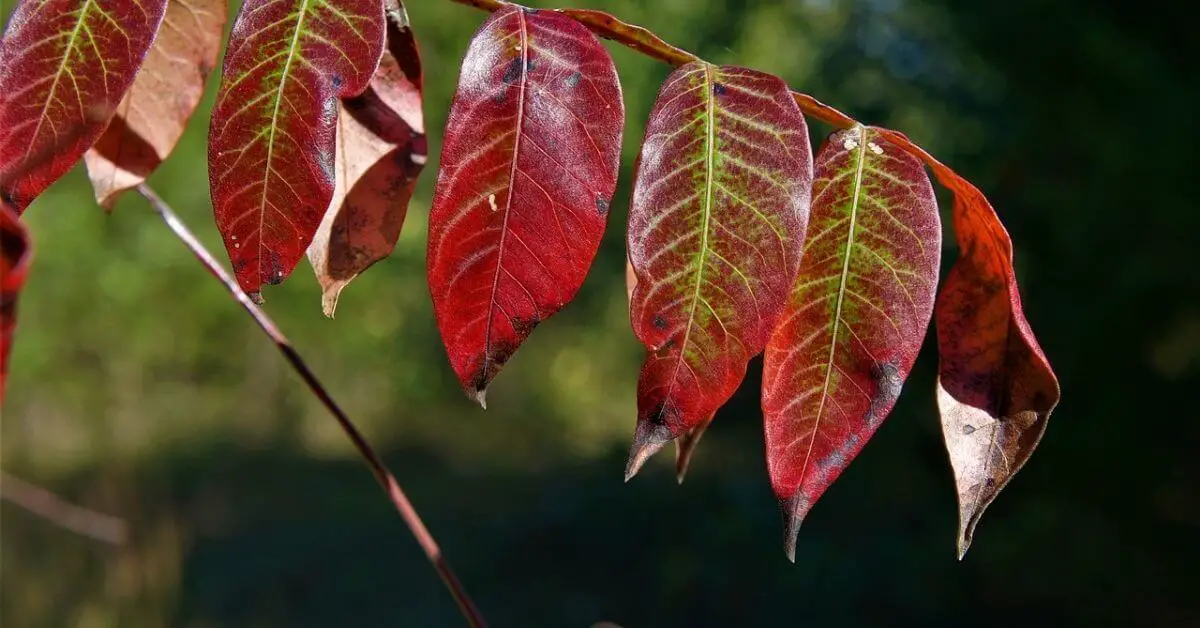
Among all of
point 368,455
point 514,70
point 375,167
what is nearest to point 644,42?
point 514,70

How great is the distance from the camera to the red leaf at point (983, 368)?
44 cm

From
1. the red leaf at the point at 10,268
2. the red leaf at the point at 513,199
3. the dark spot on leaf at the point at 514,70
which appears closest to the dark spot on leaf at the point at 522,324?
the red leaf at the point at 513,199

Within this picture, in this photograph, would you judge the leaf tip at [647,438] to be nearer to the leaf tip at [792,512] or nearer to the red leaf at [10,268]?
the leaf tip at [792,512]

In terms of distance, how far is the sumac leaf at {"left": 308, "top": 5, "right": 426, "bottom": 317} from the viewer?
1.66 feet

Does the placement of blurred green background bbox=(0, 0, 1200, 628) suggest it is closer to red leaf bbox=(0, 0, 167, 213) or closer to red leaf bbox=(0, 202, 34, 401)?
red leaf bbox=(0, 0, 167, 213)

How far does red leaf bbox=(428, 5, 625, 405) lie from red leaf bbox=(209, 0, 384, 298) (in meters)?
0.05

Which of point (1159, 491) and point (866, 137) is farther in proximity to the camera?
point (1159, 491)

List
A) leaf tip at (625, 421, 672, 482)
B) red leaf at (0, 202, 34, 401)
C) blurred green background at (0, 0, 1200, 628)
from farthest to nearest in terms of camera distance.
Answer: blurred green background at (0, 0, 1200, 628) → leaf tip at (625, 421, 672, 482) → red leaf at (0, 202, 34, 401)

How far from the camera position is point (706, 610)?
21.1ft

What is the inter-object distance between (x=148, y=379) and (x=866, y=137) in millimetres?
11786

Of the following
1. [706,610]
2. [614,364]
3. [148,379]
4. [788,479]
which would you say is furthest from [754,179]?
[148,379]

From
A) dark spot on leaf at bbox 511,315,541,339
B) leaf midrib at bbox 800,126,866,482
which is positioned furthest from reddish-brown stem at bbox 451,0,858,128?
dark spot on leaf at bbox 511,315,541,339

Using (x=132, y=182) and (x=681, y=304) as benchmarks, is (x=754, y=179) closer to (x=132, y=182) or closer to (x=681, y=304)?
(x=681, y=304)

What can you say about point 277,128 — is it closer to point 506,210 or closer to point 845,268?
point 506,210
